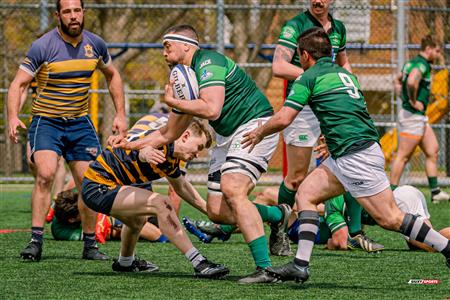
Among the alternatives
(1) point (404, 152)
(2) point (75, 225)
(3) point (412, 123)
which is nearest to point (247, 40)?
(3) point (412, 123)

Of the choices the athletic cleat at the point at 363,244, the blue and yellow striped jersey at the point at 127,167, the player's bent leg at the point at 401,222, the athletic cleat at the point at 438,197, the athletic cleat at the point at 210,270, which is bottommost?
the athletic cleat at the point at 438,197

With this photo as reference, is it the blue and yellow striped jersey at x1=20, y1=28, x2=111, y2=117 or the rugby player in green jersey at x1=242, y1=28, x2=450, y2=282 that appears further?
the blue and yellow striped jersey at x1=20, y1=28, x2=111, y2=117

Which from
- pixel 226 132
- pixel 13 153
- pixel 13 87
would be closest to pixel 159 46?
pixel 13 153

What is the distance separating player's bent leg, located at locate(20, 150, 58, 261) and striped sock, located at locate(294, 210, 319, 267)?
260cm

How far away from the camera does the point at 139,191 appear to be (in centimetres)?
753

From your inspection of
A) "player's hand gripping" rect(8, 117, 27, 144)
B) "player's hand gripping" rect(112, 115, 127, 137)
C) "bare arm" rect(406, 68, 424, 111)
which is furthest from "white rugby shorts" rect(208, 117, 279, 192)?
"bare arm" rect(406, 68, 424, 111)

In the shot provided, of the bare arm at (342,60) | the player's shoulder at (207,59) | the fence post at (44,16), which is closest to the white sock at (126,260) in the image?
the player's shoulder at (207,59)

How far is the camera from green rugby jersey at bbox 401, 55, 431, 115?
14883 millimetres

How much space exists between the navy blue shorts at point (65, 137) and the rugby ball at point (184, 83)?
1.99m

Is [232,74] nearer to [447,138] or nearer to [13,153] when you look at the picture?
[447,138]

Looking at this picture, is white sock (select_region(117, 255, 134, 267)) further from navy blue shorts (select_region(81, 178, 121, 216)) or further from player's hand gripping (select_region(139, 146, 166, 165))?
player's hand gripping (select_region(139, 146, 166, 165))

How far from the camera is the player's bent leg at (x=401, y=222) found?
23.1 feet

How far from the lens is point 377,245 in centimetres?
941

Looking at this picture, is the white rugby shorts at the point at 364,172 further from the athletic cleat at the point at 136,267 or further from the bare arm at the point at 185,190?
the athletic cleat at the point at 136,267
